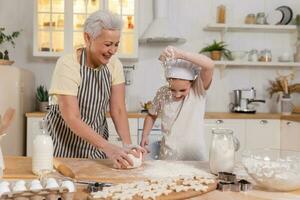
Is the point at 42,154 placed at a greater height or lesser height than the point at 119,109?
lesser

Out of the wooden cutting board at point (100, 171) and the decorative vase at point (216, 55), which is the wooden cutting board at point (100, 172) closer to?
the wooden cutting board at point (100, 171)

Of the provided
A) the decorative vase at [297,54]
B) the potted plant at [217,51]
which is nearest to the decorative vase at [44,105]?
the potted plant at [217,51]

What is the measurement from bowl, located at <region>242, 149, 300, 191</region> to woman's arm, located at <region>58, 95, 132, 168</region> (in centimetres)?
49

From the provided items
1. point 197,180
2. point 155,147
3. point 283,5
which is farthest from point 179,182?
point 283,5

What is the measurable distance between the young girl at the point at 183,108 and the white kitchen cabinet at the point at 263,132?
1.69 meters

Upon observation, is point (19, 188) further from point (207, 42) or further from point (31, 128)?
point (207, 42)

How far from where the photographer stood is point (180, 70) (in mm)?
2098

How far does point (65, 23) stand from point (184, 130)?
6.79 ft

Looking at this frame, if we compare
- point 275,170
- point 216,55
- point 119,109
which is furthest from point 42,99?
point 275,170

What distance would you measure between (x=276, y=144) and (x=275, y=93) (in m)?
0.66

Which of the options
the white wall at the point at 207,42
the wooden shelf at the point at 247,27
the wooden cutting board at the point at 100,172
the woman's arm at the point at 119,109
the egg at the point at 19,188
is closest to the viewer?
the egg at the point at 19,188

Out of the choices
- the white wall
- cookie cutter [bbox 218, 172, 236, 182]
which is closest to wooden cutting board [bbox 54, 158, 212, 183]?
cookie cutter [bbox 218, 172, 236, 182]

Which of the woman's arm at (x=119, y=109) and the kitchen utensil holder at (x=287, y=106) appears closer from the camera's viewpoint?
the woman's arm at (x=119, y=109)

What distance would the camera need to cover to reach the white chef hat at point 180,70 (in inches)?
82.4
